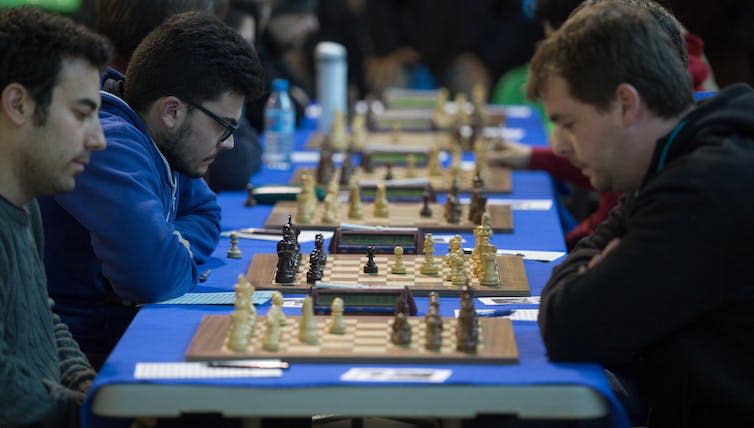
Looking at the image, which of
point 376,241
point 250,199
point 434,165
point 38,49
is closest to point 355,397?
point 38,49

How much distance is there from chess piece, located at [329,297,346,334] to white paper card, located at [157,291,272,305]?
12.6 inches

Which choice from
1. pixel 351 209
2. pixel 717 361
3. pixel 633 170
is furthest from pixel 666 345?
pixel 351 209

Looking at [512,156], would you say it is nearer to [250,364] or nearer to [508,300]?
[508,300]

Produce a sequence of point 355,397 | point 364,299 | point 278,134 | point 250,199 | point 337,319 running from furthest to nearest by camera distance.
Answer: point 278,134, point 250,199, point 364,299, point 337,319, point 355,397

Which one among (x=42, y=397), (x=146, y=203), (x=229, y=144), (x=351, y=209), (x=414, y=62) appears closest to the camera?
(x=42, y=397)

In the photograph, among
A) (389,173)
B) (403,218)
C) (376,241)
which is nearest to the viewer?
(376,241)

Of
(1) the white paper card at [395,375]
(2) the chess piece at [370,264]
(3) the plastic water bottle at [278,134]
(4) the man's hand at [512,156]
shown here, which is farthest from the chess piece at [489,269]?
(3) the plastic water bottle at [278,134]

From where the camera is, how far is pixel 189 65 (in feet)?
10.3

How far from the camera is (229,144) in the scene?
3.24 metres

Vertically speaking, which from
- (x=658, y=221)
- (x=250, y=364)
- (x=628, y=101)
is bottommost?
(x=250, y=364)

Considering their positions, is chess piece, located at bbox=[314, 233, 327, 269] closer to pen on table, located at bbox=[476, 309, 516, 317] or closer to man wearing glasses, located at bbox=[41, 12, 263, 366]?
man wearing glasses, located at bbox=[41, 12, 263, 366]

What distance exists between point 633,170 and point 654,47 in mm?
269

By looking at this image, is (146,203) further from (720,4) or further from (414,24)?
(414,24)

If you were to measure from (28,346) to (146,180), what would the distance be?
618 millimetres
